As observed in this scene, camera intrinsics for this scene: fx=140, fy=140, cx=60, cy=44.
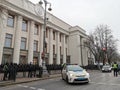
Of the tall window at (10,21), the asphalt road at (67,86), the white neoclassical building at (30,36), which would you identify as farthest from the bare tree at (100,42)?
the asphalt road at (67,86)

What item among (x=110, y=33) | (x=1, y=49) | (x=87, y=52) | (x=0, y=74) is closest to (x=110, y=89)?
(x=0, y=74)

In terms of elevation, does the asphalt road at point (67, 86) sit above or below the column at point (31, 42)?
below

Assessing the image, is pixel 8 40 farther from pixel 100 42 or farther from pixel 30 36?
pixel 100 42

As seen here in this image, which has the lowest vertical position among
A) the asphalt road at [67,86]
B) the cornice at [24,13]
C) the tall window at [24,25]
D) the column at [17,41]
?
the asphalt road at [67,86]

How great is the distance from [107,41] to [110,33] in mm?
3032

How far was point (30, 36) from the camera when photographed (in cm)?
3142

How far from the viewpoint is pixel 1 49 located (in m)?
24.4

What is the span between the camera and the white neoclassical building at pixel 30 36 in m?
26.8

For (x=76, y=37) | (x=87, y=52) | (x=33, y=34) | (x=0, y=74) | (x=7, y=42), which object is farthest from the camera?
(x=87, y=52)

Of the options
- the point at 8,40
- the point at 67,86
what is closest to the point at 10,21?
the point at 8,40

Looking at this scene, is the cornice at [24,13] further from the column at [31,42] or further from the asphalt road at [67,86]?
the asphalt road at [67,86]

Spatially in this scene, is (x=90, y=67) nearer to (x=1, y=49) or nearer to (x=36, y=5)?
(x=36, y=5)

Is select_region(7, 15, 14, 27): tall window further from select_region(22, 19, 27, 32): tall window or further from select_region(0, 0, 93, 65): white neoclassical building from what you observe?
select_region(22, 19, 27, 32): tall window

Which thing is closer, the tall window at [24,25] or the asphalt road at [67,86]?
the asphalt road at [67,86]
